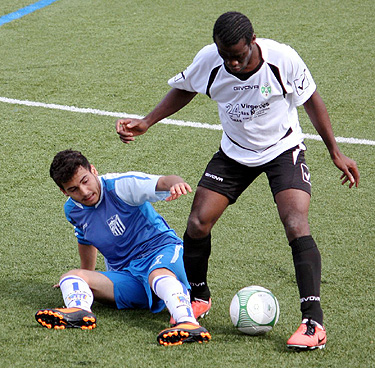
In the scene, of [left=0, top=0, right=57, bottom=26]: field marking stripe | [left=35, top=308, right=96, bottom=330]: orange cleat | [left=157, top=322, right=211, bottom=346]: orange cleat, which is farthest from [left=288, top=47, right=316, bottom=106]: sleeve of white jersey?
[left=0, top=0, right=57, bottom=26]: field marking stripe

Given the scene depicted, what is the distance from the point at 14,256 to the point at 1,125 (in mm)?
2627

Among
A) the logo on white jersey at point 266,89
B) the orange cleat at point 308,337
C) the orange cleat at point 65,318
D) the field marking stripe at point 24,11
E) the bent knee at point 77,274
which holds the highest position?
the field marking stripe at point 24,11

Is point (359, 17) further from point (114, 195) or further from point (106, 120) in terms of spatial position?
point (114, 195)

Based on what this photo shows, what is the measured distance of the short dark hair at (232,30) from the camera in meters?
3.74

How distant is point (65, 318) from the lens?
4004 millimetres

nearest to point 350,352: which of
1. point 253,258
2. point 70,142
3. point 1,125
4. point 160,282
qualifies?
point 160,282

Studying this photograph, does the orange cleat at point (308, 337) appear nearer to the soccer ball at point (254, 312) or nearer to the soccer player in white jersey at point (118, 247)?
the soccer ball at point (254, 312)

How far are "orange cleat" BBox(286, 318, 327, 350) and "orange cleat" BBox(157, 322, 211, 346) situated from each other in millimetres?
439

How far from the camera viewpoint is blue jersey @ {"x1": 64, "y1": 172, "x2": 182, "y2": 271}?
14.3ft

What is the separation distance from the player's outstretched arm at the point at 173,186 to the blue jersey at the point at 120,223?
8.3 inches

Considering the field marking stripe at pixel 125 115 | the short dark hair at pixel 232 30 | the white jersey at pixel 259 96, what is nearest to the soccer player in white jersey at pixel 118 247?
the white jersey at pixel 259 96

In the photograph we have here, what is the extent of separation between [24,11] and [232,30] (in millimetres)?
7913

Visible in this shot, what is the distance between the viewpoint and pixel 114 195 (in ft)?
14.4

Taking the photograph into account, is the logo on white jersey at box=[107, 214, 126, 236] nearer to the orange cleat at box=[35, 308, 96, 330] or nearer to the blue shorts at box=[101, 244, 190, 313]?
the blue shorts at box=[101, 244, 190, 313]
